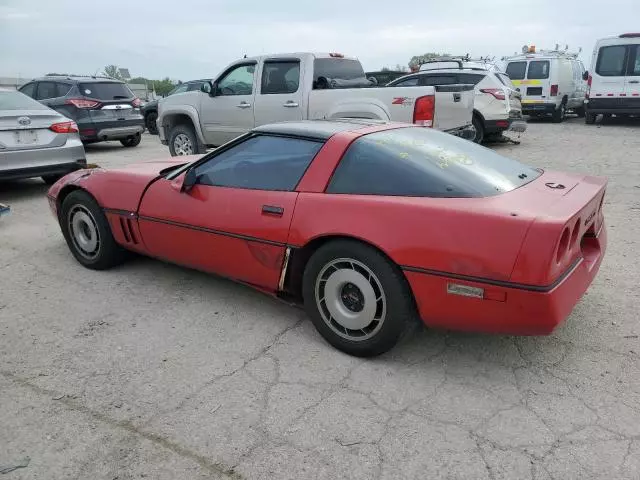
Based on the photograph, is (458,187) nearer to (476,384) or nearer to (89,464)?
(476,384)

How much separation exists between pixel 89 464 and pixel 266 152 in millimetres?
2026

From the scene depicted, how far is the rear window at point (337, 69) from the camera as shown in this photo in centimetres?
747

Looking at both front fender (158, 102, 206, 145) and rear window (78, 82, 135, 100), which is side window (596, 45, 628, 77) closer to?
front fender (158, 102, 206, 145)

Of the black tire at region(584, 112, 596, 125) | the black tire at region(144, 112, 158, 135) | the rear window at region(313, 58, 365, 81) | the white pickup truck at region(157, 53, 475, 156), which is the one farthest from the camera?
the black tire at region(144, 112, 158, 135)

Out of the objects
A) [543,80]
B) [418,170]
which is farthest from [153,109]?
[418,170]

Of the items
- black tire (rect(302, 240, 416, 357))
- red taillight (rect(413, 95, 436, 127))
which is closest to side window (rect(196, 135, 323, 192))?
black tire (rect(302, 240, 416, 357))

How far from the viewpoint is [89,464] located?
2.19 metres

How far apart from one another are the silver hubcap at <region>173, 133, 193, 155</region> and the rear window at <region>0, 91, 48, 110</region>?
242 centimetres

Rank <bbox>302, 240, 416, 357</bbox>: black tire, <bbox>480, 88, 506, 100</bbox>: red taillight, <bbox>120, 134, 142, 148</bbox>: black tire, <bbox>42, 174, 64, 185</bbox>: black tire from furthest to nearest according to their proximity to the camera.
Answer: <bbox>120, 134, 142, 148</bbox>: black tire
<bbox>480, 88, 506, 100</bbox>: red taillight
<bbox>42, 174, 64, 185</bbox>: black tire
<bbox>302, 240, 416, 357</bbox>: black tire

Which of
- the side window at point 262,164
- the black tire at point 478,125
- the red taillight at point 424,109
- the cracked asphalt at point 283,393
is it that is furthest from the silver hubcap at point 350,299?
the black tire at point 478,125

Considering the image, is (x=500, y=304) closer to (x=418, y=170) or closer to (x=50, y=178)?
(x=418, y=170)

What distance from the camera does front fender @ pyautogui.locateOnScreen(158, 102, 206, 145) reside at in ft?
28.4

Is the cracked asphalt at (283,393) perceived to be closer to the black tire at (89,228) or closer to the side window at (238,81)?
the black tire at (89,228)

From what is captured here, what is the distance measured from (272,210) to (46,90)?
1029cm
